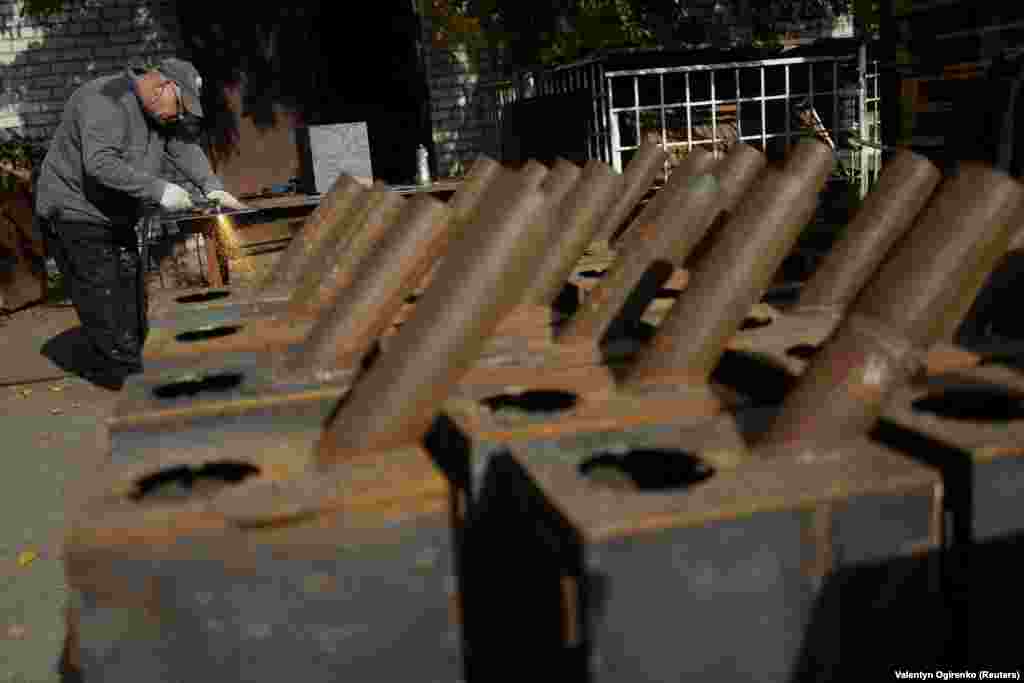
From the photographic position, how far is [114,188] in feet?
21.3

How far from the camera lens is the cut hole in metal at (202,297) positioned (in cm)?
360

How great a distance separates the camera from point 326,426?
6.57ft

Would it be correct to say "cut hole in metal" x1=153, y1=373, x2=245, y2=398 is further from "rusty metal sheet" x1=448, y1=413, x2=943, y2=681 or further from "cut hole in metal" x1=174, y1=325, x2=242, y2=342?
"rusty metal sheet" x1=448, y1=413, x2=943, y2=681

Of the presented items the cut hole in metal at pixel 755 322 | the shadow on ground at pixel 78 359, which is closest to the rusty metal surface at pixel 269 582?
the cut hole in metal at pixel 755 322

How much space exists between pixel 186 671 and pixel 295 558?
0.80 feet

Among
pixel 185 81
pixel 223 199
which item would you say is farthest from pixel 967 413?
pixel 185 81

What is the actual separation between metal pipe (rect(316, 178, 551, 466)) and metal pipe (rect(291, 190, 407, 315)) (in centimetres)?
118

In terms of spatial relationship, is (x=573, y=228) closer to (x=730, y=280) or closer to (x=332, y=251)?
(x=332, y=251)

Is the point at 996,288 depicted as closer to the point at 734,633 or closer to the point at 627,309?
the point at 627,309

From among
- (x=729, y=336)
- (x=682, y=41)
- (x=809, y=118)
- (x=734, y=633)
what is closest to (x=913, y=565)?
(x=734, y=633)

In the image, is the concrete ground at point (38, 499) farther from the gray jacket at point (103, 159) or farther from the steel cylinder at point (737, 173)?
the steel cylinder at point (737, 173)

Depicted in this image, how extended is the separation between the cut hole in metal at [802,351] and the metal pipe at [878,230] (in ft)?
1.26

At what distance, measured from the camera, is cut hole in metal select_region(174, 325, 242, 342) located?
292 centimetres

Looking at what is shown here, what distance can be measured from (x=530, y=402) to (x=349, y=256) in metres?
1.18
